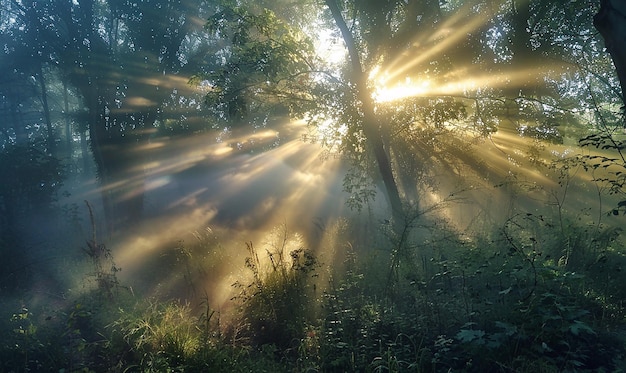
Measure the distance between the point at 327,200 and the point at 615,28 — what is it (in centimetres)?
1999

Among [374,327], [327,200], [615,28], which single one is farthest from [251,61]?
[327,200]

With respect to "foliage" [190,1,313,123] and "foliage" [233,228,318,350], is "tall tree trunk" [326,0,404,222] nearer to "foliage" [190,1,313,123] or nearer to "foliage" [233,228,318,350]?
"foliage" [190,1,313,123]

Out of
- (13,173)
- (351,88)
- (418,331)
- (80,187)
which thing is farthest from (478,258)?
(80,187)

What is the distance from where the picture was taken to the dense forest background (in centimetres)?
450

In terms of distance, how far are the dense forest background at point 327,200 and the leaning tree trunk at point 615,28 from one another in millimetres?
20

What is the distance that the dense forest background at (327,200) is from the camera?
4.50m

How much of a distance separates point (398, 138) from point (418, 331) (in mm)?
10138

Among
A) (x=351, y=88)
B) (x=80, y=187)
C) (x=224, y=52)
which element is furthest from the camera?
(x=80, y=187)

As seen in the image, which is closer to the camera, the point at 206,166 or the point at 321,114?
the point at 321,114

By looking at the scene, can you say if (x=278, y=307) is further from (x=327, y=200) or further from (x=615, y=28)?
(x=327, y=200)

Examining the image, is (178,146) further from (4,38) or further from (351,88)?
(351,88)

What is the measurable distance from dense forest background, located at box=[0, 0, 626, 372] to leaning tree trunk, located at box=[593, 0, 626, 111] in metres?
0.02

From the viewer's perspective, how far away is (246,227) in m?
15.8

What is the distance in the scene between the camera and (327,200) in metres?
23.6
